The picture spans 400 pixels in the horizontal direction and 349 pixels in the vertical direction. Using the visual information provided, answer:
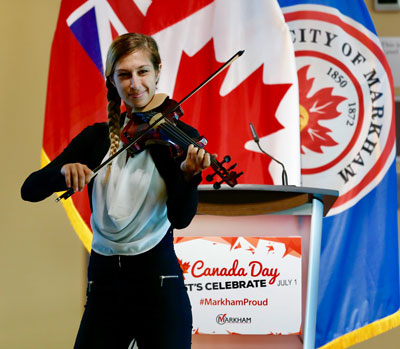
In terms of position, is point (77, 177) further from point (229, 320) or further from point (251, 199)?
point (229, 320)

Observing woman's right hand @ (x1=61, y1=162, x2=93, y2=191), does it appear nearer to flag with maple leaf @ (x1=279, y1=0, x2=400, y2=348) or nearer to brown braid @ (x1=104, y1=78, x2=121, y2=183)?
brown braid @ (x1=104, y1=78, x2=121, y2=183)

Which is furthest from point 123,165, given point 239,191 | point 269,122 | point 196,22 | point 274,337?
point 196,22

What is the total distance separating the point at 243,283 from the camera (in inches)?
67.5

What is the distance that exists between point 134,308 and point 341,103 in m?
2.36

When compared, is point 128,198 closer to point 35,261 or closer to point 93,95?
point 93,95

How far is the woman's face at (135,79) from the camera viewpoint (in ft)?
3.67

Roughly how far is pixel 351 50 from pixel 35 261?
2.03m

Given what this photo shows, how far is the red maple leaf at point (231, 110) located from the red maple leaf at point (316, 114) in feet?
1.02

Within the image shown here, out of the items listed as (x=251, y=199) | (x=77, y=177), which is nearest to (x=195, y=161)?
(x=77, y=177)

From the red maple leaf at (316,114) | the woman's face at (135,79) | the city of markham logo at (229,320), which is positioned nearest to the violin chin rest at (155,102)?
the woman's face at (135,79)

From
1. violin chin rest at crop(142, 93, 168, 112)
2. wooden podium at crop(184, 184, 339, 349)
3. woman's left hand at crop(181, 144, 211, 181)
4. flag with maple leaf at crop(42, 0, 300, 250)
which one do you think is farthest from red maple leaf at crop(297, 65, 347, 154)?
woman's left hand at crop(181, 144, 211, 181)

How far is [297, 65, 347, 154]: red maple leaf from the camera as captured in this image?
320cm

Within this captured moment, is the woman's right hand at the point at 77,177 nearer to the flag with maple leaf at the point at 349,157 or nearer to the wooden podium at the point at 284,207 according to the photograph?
the wooden podium at the point at 284,207

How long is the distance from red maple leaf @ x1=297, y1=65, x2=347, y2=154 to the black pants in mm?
2221
